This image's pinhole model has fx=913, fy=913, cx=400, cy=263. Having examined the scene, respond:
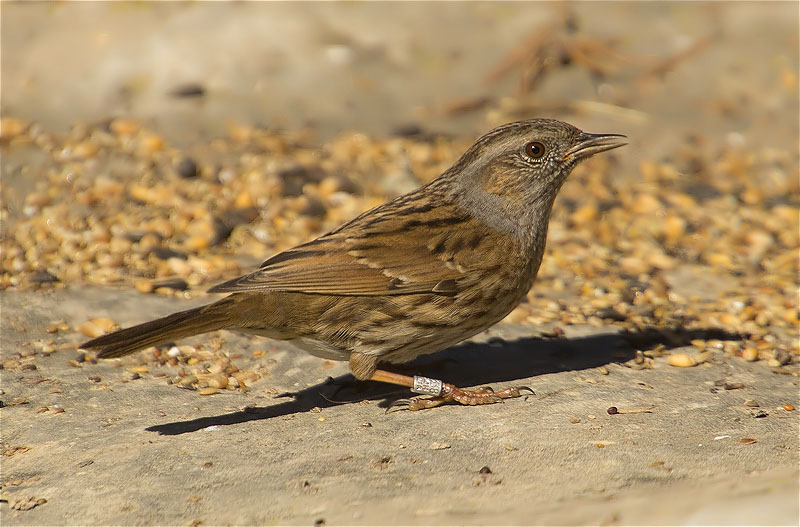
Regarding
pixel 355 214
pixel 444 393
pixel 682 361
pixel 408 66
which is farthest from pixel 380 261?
pixel 408 66

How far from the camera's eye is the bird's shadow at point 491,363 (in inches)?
177

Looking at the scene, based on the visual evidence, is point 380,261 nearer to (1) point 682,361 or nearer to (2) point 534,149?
(2) point 534,149

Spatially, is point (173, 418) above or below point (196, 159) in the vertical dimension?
below

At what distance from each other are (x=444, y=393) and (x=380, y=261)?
720mm

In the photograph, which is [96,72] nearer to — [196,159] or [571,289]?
[196,159]

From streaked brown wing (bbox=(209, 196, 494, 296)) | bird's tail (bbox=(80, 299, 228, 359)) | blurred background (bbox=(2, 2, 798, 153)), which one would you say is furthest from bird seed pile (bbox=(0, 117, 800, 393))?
streaked brown wing (bbox=(209, 196, 494, 296))

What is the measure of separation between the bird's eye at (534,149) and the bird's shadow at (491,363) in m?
1.10

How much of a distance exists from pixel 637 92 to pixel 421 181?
275 cm

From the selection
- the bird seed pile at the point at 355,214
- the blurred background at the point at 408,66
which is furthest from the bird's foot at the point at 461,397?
the blurred background at the point at 408,66

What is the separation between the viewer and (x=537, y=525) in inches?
116

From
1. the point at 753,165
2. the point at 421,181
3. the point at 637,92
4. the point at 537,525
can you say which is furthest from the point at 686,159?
the point at 537,525

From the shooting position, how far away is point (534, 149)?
4902 millimetres

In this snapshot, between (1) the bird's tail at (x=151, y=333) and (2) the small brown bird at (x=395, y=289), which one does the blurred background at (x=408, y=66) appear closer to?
(2) the small brown bird at (x=395, y=289)

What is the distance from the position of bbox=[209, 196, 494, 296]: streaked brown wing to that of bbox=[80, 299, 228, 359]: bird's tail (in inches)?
7.3
